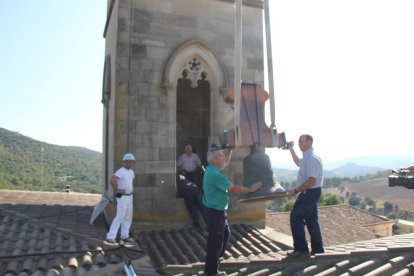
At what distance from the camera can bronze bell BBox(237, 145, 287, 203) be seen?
14.6 ft

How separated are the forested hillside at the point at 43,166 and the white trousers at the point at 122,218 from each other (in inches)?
1553

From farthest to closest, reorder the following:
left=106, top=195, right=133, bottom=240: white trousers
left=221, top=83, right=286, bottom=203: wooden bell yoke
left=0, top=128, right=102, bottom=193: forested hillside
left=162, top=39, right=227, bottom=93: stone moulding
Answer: left=0, top=128, right=102, bottom=193: forested hillside < left=162, top=39, right=227, bottom=93: stone moulding < left=106, top=195, right=133, bottom=240: white trousers < left=221, top=83, right=286, bottom=203: wooden bell yoke

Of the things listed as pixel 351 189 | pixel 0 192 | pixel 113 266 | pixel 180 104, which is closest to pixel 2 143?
pixel 0 192

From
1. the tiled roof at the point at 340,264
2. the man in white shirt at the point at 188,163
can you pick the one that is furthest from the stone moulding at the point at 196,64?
the tiled roof at the point at 340,264

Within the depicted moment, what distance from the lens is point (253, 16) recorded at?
951 centimetres

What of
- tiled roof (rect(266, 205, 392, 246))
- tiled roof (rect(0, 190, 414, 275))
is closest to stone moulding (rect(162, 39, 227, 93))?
tiled roof (rect(0, 190, 414, 275))

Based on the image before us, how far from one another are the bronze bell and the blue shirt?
0.77m

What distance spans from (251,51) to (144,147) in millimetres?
3213

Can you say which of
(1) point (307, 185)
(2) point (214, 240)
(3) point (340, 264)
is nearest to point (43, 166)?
(2) point (214, 240)

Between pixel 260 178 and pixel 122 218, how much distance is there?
322 cm

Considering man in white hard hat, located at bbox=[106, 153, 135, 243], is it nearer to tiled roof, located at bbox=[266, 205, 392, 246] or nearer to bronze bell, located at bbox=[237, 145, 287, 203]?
bronze bell, located at bbox=[237, 145, 287, 203]

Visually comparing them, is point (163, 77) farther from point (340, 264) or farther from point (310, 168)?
point (340, 264)

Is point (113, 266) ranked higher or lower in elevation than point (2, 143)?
lower

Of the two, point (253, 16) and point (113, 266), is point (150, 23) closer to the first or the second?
point (253, 16)
